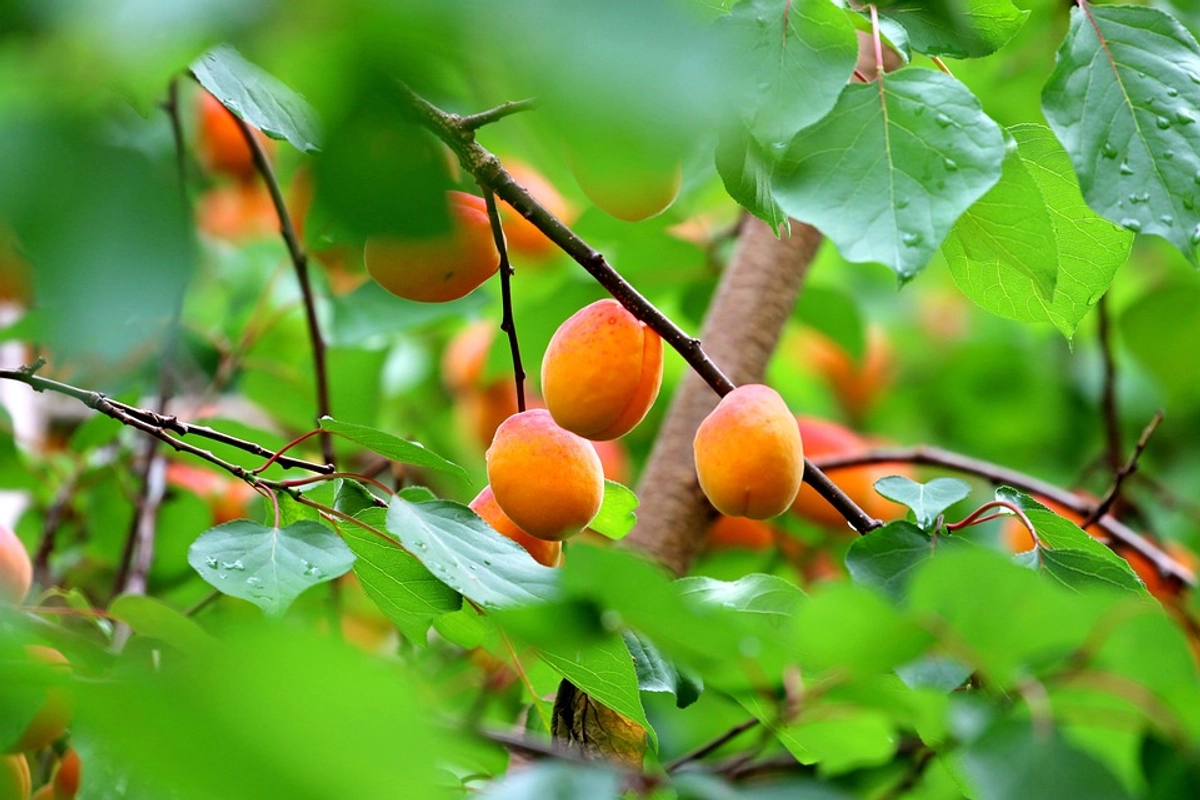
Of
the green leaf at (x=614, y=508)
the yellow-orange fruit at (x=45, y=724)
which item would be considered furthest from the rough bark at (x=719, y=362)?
the yellow-orange fruit at (x=45, y=724)

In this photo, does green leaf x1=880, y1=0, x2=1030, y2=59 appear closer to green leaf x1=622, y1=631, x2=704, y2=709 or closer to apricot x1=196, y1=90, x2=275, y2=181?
green leaf x1=622, y1=631, x2=704, y2=709

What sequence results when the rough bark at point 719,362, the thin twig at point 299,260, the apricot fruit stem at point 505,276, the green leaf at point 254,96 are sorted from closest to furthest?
the green leaf at point 254,96, the apricot fruit stem at point 505,276, the thin twig at point 299,260, the rough bark at point 719,362

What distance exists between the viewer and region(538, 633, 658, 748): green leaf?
1.82ft

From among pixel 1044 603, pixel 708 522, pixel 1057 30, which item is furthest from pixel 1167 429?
pixel 1044 603

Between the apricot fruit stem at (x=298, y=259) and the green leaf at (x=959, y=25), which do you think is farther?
the apricot fruit stem at (x=298, y=259)

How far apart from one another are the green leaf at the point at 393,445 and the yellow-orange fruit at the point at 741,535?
0.57m

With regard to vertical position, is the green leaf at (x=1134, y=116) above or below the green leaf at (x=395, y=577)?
above

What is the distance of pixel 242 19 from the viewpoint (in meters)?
0.20

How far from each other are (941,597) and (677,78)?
0.65 feet

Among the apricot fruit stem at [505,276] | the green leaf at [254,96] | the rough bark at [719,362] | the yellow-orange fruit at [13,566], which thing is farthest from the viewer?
the rough bark at [719,362]

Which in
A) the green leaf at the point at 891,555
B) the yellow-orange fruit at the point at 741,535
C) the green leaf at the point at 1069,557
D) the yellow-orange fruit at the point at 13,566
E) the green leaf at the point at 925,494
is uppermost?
the green leaf at the point at 891,555

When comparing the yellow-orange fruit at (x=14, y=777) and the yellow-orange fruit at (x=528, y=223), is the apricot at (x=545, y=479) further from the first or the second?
the yellow-orange fruit at (x=528, y=223)

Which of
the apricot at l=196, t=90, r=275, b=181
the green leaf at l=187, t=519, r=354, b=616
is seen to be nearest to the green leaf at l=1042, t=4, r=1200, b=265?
the green leaf at l=187, t=519, r=354, b=616

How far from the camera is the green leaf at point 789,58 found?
19.4 inches
